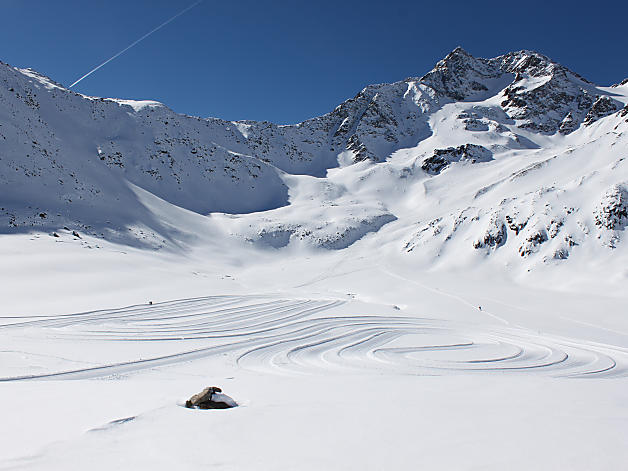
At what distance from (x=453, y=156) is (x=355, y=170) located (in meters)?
22.3

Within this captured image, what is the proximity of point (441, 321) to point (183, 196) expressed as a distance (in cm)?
5704

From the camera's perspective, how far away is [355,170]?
293 feet

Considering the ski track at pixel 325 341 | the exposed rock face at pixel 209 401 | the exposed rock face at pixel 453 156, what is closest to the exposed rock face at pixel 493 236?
the ski track at pixel 325 341

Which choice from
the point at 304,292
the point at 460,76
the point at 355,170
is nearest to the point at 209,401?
the point at 304,292

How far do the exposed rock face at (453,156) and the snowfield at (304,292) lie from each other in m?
0.65

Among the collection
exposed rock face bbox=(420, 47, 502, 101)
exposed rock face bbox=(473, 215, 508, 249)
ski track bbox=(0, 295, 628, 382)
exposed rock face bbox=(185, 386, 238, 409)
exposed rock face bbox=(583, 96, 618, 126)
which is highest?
exposed rock face bbox=(420, 47, 502, 101)

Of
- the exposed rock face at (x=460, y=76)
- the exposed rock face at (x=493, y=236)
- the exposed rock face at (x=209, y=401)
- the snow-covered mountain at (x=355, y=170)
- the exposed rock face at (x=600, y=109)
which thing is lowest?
the exposed rock face at (x=209, y=401)

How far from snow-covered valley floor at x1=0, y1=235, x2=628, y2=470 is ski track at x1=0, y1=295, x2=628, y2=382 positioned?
0.11 metres

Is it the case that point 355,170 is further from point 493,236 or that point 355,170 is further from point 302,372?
point 302,372

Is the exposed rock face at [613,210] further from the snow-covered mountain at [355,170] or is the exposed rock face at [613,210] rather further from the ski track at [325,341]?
the ski track at [325,341]

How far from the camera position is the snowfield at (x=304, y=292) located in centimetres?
448

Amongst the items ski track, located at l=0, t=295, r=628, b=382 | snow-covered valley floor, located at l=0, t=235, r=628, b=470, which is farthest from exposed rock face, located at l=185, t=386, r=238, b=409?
ski track, located at l=0, t=295, r=628, b=382

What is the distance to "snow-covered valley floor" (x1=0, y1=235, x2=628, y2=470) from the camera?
397 cm

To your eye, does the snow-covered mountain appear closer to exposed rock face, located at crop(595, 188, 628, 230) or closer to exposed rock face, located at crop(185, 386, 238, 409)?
exposed rock face, located at crop(595, 188, 628, 230)
